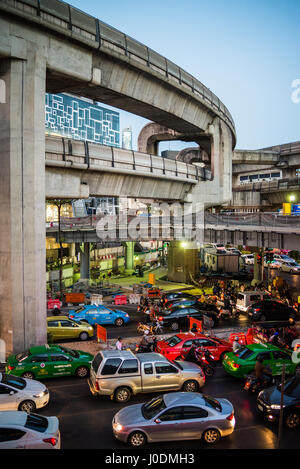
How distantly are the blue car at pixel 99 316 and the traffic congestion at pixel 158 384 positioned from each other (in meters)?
1.17

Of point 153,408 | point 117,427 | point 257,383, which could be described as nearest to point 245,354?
point 257,383

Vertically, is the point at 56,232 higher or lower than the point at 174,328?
higher

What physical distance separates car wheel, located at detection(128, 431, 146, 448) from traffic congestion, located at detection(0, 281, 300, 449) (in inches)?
1.0

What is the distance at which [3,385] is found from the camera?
10.2m

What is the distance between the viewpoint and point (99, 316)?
843 inches

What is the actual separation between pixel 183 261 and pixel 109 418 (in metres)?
28.7

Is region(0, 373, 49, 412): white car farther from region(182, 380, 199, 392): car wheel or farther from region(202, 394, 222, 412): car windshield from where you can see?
region(202, 394, 222, 412): car windshield

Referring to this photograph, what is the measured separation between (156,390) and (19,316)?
266 inches

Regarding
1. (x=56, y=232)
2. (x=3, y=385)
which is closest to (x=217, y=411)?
(x=3, y=385)

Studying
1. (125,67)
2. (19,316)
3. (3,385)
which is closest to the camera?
(3,385)

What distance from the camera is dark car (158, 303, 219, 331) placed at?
20.3 meters

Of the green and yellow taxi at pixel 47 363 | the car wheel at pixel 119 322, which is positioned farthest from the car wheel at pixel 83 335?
the green and yellow taxi at pixel 47 363

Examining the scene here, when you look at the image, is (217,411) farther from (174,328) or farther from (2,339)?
(174,328)

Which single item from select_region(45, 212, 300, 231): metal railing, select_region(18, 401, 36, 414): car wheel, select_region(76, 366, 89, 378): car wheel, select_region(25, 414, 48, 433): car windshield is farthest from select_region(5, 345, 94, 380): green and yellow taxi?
select_region(45, 212, 300, 231): metal railing
